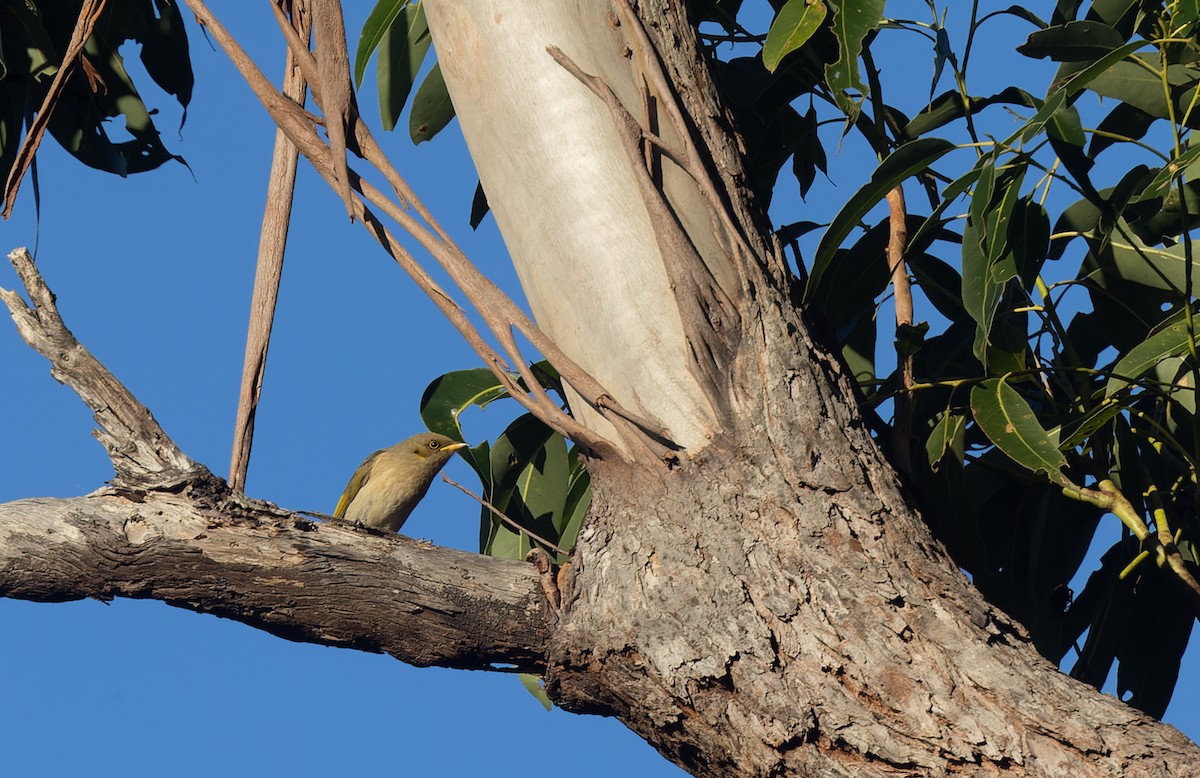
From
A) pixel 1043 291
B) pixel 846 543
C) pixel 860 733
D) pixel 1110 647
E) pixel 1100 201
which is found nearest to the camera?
pixel 860 733

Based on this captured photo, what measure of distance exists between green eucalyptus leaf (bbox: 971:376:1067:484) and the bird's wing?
3.06 m

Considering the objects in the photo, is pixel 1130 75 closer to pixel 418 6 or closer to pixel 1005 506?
pixel 1005 506

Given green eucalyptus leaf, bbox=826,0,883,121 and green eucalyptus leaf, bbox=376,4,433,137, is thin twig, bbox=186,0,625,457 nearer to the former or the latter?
green eucalyptus leaf, bbox=376,4,433,137

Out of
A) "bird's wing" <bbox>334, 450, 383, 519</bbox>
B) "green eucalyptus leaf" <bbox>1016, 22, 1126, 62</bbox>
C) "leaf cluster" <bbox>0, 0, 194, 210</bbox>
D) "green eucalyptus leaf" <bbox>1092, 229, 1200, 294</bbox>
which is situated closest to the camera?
"green eucalyptus leaf" <bbox>1016, 22, 1126, 62</bbox>

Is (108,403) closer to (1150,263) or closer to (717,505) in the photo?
(717,505)

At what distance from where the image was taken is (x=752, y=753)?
196cm

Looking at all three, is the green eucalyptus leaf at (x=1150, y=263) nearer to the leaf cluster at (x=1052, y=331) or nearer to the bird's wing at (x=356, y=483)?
the leaf cluster at (x=1052, y=331)

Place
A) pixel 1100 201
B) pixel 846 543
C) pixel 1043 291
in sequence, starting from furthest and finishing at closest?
pixel 1043 291 → pixel 1100 201 → pixel 846 543

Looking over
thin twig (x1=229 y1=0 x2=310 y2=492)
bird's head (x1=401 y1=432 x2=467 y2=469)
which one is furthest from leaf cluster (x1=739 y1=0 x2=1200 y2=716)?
bird's head (x1=401 y1=432 x2=467 y2=469)

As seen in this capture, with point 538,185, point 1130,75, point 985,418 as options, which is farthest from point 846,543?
point 1130,75

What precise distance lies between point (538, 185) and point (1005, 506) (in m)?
1.60

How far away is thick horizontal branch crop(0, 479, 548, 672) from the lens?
7.18ft

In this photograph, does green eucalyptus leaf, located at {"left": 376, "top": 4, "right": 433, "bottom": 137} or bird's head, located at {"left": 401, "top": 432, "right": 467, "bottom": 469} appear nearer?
green eucalyptus leaf, located at {"left": 376, "top": 4, "right": 433, "bottom": 137}

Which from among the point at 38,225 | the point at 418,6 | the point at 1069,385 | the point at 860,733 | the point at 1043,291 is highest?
the point at 418,6
